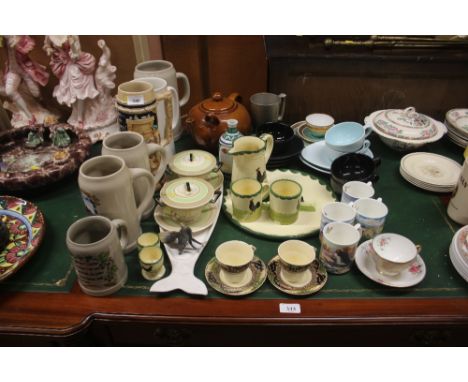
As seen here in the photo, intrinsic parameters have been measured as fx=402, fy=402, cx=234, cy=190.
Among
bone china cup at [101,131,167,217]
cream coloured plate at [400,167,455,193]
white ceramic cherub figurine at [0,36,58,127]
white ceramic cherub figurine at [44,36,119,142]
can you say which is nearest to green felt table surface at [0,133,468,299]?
cream coloured plate at [400,167,455,193]

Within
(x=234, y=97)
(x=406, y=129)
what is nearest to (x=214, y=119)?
(x=234, y=97)

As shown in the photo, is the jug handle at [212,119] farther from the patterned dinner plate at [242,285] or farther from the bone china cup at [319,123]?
the patterned dinner plate at [242,285]

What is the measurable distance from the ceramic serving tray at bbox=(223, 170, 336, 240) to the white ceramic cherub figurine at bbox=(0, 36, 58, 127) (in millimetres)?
728

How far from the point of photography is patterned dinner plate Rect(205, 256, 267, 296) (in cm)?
89

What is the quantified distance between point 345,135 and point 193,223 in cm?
56

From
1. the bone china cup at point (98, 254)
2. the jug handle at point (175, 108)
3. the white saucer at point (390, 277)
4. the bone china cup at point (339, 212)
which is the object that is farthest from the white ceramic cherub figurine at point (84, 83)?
the white saucer at point (390, 277)

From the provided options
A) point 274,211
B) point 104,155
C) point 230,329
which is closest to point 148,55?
point 104,155

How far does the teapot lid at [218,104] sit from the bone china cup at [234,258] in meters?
0.48

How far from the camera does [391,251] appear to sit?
95cm

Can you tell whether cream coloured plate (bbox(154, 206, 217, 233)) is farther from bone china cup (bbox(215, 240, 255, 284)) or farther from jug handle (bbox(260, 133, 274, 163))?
jug handle (bbox(260, 133, 274, 163))

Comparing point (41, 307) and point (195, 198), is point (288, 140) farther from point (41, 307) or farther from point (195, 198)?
point (41, 307)

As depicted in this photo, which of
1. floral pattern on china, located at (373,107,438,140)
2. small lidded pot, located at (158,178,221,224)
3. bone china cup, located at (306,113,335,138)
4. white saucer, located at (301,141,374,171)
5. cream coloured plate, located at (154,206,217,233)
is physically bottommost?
cream coloured plate, located at (154,206,217,233)

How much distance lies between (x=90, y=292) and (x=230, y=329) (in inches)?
12.5

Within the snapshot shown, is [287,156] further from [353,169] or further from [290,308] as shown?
[290,308]
